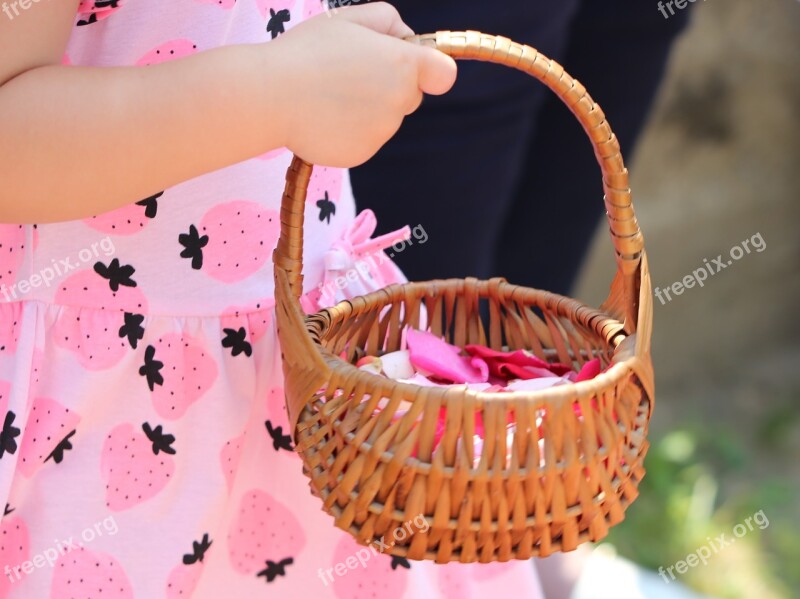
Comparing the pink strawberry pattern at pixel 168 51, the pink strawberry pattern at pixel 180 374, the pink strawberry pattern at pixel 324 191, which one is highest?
the pink strawberry pattern at pixel 168 51

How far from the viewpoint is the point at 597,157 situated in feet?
2.05

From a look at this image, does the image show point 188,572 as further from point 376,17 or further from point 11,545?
point 376,17

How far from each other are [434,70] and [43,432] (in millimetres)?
348

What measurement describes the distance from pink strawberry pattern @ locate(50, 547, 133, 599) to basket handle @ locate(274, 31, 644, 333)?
24 cm

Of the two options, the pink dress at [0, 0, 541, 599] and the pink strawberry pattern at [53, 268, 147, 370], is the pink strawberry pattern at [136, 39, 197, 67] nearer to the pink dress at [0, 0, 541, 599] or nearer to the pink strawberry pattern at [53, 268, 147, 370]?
the pink dress at [0, 0, 541, 599]

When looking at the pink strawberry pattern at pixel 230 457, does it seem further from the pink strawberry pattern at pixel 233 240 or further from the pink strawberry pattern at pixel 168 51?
the pink strawberry pattern at pixel 168 51

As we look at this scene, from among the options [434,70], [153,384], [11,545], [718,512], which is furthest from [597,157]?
[718,512]

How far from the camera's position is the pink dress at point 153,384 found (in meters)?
0.67

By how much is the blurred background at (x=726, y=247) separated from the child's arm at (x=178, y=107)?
1165 millimetres

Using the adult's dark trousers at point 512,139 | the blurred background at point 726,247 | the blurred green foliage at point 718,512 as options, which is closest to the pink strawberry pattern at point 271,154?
the adult's dark trousers at point 512,139

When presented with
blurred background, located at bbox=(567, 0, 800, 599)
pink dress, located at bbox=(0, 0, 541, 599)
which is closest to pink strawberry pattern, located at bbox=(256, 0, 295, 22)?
pink dress, located at bbox=(0, 0, 541, 599)

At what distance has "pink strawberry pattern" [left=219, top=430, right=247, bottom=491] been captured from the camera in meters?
0.71

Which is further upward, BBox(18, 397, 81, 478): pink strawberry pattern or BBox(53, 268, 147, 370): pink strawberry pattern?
BBox(53, 268, 147, 370): pink strawberry pattern

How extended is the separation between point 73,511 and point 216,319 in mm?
161
